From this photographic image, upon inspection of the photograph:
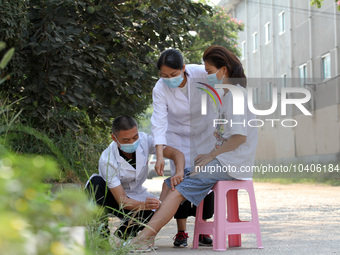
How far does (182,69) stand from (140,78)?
11.3ft

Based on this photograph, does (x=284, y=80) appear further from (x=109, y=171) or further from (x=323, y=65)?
(x=109, y=171)

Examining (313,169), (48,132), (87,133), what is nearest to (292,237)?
(48,132)

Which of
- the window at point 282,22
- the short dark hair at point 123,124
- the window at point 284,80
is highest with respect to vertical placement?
the window at point 282,22

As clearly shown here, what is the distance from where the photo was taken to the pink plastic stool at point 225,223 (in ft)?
15.6

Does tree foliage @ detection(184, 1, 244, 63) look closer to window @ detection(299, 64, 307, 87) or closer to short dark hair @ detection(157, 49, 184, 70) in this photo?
window @ detection(299, 64, 307, 87)

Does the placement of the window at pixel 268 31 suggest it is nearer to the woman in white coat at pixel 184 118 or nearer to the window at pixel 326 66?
the window at pixel 326 66

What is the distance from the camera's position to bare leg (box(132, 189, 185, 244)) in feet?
15.1

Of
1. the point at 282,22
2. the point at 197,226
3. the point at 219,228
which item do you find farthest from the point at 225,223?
the point at 282,22

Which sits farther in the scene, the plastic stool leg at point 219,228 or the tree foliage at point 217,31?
the tree foliage at point 217,31

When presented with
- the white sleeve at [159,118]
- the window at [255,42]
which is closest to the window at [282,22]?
the window at [255,42]

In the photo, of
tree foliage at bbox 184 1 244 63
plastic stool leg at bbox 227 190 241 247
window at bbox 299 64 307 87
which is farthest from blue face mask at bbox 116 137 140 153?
window at bbox 299 64 307 87

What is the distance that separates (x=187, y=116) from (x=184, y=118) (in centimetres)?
4

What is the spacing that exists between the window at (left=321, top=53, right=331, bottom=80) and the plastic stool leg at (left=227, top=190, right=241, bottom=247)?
60.1 feet

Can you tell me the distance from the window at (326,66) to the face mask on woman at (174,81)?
18418 millimetres
